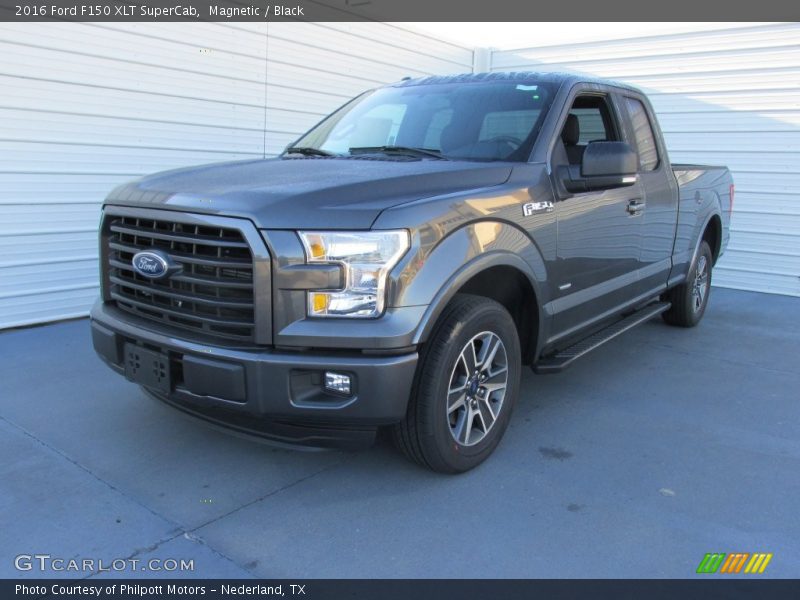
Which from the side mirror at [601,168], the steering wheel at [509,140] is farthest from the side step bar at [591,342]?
the steering wheel at [509,140]

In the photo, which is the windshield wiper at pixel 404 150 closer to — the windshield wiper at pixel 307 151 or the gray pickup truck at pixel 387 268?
the gray pickup truck at pixel 387 268

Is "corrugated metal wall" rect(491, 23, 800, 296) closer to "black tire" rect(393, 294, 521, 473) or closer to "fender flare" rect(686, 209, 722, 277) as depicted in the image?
"fender flare" rect(686, 209, 722, 277)

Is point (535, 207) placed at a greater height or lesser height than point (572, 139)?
lesser

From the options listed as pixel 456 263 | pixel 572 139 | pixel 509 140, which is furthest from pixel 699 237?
pixel 456 263

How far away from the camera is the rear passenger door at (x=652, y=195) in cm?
481

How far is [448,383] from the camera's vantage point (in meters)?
Result: 3.08

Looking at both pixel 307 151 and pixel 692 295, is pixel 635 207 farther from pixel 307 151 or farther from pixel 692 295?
pixel 307 151

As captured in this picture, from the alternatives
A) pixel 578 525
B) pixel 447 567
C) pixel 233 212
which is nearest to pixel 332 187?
pixel 233 212

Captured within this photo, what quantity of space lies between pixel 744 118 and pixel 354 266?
7.40 m

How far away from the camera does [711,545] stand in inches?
110

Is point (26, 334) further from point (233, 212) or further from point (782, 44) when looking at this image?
point (782, 44)

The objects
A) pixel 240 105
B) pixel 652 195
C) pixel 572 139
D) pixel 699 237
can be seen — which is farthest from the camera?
pixel 240 105

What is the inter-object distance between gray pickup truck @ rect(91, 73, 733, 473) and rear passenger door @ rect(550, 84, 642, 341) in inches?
0.7
